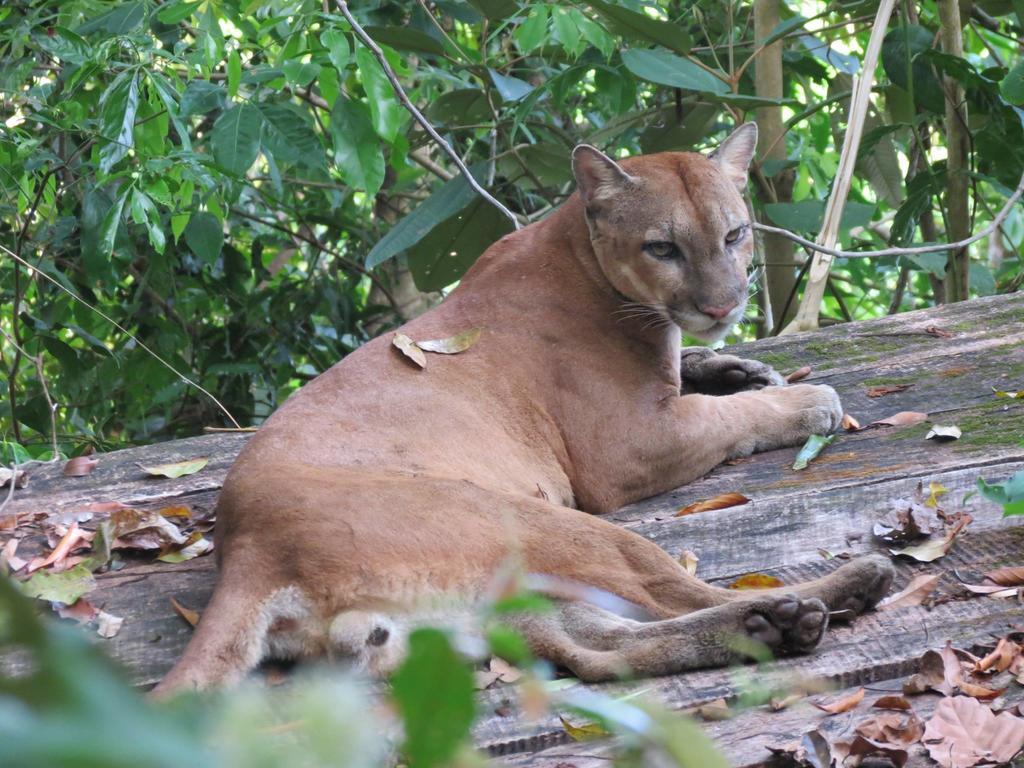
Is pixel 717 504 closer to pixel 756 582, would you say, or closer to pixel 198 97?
pixel 756 582

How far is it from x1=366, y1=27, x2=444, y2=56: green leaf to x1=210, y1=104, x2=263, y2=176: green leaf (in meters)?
1.35

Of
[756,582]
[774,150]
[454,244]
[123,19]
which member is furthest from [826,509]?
[774,150]

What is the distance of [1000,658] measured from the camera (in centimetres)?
243

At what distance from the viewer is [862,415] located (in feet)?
13.9

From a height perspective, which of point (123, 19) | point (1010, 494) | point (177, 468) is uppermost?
point (123, 19)

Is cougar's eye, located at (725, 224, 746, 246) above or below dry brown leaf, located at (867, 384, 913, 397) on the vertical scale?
above

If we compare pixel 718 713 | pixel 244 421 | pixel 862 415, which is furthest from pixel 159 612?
pixel 244 421

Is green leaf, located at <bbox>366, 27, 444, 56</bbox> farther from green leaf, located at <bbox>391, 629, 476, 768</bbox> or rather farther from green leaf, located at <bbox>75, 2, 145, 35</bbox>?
green leaf, located at <bbox>391, 629, 476, 768</bbox>

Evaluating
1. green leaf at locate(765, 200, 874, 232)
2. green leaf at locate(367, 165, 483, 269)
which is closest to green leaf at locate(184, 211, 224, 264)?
green leaf at locate(367, 165, 483, 269)

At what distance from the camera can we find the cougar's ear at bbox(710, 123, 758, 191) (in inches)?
180

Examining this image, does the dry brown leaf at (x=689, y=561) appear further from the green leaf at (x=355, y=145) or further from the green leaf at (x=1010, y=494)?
the green leaf at (x=355, y=145)

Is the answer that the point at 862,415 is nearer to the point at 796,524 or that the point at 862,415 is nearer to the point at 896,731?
the point at 796,524

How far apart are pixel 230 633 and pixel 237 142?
2649 mm

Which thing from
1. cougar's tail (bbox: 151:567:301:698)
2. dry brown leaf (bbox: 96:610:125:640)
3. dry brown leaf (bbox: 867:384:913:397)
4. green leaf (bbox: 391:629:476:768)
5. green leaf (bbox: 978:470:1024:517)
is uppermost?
green leaf (bbox: 391:629:476:768)
